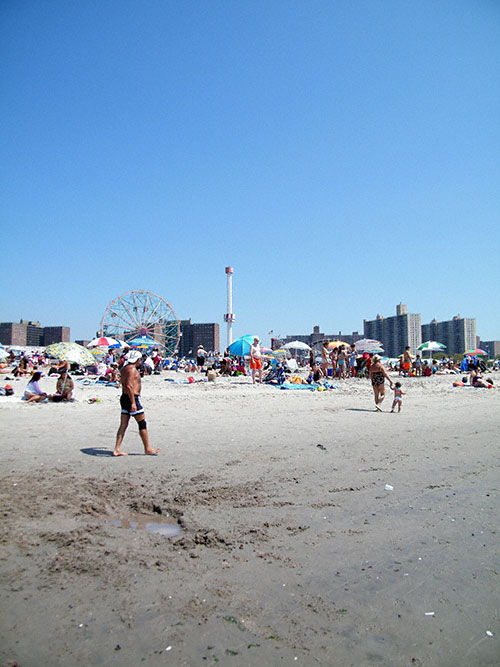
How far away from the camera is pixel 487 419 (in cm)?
999

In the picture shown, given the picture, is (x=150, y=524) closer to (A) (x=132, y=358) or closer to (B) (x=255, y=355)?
(A) (x=132, y=358)

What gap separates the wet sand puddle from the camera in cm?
377

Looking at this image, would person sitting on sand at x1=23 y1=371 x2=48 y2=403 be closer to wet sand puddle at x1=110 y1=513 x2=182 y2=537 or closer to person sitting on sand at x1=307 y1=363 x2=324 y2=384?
wet sand puddle at x1=110 y1=513 x2=182 y2=537

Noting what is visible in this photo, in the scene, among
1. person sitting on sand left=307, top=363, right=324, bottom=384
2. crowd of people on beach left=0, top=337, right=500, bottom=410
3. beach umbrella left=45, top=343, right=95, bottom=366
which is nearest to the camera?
crowd of people on beach left=0, top=337, right=500, bottom=410

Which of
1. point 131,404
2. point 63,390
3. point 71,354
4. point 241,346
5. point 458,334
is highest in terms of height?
point 458,334

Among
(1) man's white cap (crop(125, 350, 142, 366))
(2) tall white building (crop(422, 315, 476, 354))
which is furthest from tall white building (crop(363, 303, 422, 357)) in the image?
(1) man's white cap (crop(125, 350, 142, 366))

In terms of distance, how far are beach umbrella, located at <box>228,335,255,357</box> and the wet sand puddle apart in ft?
57.3

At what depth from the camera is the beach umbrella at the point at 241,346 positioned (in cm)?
2167

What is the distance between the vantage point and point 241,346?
21.9 meters

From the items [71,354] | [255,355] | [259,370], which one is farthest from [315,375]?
[71,354]

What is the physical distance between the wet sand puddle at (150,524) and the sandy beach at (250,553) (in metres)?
0.02

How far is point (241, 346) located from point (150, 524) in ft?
59.1

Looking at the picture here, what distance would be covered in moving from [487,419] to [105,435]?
344 inches

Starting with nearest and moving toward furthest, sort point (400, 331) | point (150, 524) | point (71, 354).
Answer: point (150, 524) → point (71, 354) → point (400, 331)
